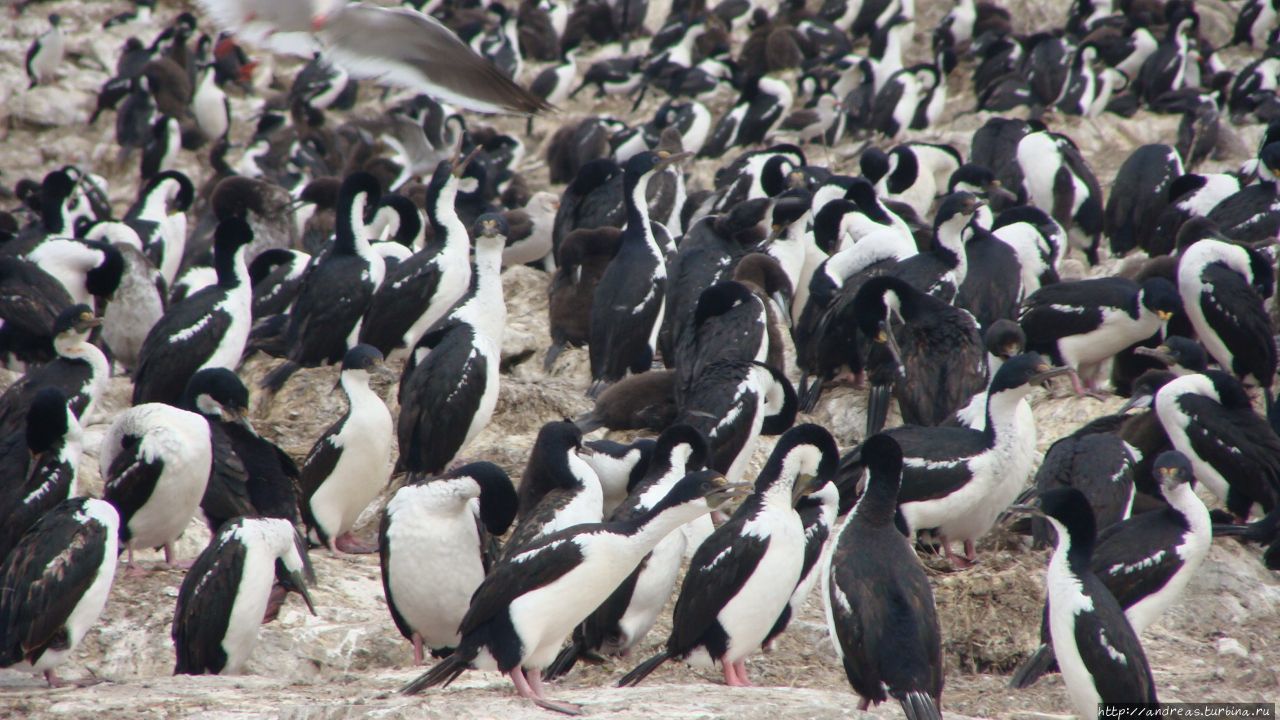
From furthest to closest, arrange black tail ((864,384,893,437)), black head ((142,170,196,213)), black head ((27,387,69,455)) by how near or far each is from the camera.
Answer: black head ((142,170,196,213)) → black tail ((864,384,893,437)) → black head ((27,387,69,455))

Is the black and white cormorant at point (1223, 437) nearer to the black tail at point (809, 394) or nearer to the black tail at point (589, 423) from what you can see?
the black tail at point (809, 394)

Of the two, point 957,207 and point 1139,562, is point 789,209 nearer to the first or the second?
point 957,207

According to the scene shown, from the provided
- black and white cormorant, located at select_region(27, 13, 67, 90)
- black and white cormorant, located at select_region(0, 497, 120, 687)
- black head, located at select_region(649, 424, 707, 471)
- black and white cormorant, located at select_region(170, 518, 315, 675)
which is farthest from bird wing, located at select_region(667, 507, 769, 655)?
black and white cormorant, located at select_region(27, 13, 67, 90)

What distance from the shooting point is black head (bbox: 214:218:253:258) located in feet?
34.4

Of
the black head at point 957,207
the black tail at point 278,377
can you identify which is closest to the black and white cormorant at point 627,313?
the black head at point 957,207

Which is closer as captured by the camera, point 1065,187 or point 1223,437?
point 1223,437

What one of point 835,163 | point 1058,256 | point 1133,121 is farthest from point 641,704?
point 1133,121

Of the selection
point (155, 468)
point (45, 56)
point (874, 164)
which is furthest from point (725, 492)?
point (45, 56)

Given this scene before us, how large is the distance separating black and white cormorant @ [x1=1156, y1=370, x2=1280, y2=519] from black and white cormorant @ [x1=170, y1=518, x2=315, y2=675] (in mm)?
5015

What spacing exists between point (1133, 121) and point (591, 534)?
50.5ft

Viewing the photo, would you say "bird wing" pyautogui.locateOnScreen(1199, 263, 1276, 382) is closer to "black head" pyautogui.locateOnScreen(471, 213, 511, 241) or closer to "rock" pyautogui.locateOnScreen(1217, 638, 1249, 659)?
"rock" pyautogui.locateOnScreen(1217, 638, 1249, 659)

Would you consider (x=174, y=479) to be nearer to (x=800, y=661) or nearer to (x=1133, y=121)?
(x=800, y=661)

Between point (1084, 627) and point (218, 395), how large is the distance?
189 inches

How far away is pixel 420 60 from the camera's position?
237 inches
